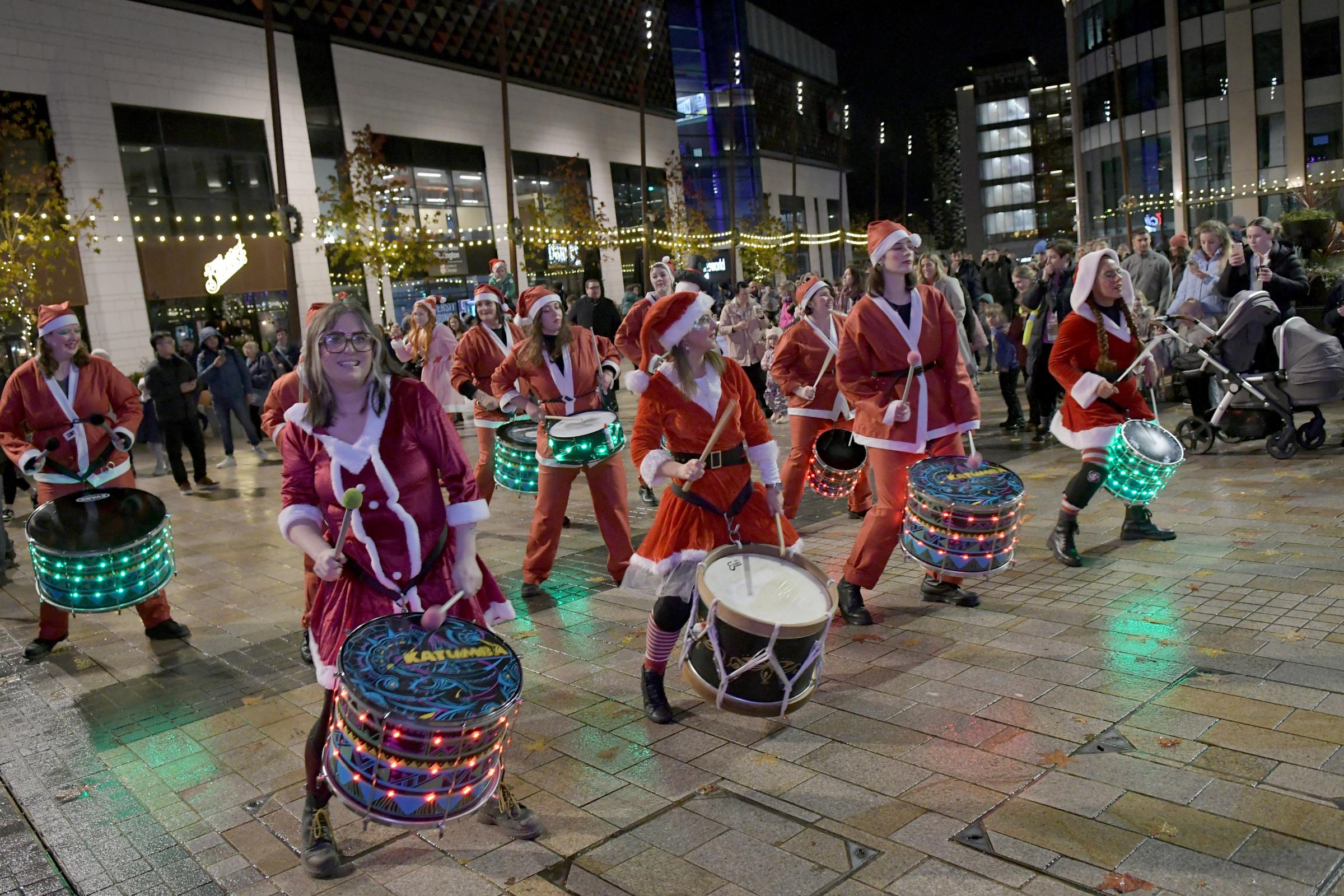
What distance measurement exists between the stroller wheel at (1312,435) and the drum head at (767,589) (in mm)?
7350

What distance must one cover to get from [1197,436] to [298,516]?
28.7 feet

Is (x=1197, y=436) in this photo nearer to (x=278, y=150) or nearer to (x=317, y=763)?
(x=317, y=763)

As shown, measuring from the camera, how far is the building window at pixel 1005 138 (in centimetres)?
9762

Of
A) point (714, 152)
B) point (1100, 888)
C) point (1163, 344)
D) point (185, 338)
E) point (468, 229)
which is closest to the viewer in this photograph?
point (1100, 888)

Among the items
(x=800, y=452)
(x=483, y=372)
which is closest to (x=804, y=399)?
(x=800, y=452)

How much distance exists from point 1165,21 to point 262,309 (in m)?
39.0

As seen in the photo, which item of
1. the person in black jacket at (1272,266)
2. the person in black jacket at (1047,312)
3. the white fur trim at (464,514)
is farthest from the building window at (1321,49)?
the white fur trim at (464,514)

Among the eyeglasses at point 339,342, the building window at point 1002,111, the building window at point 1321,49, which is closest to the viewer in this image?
the eyeglasses at point 339,342

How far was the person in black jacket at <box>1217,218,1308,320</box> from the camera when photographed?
395 inches

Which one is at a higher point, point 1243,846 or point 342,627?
point 342,627

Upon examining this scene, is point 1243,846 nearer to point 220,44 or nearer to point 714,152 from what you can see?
point 220,44

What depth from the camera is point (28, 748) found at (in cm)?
523

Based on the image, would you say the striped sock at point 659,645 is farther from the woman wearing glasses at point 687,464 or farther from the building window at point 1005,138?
the building window at point 1005,138

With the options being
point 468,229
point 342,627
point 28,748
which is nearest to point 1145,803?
point 342,627
